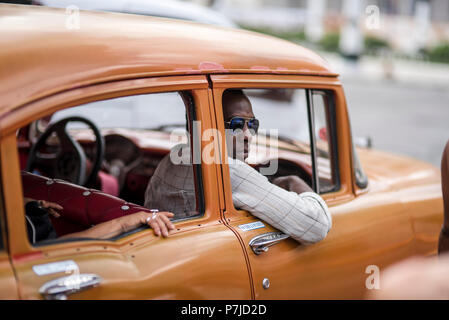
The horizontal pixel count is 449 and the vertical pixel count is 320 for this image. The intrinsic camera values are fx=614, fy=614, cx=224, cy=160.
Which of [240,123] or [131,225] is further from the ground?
[240,123]

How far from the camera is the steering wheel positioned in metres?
3.66

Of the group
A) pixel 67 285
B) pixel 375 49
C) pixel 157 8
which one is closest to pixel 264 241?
pixel 67 285

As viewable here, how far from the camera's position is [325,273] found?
2711 mm

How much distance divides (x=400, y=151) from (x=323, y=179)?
825 cm

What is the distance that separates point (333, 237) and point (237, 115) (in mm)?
722

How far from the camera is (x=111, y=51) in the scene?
2.19m

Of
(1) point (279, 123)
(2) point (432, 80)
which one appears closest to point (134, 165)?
(1) point (279, 123)

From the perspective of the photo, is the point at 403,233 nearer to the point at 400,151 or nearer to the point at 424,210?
the point at 424,210

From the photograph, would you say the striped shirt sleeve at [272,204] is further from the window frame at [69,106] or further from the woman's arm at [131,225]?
the woman's arm at [131,225]

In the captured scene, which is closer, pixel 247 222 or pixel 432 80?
pixel 247 222

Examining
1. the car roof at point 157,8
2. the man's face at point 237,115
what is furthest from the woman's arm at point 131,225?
the car roof at point 157,8

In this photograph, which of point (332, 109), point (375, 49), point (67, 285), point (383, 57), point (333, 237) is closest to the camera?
point (67, 285)

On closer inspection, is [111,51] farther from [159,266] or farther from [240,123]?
[159,266]

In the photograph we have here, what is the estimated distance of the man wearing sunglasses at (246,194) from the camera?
2.53 metres
